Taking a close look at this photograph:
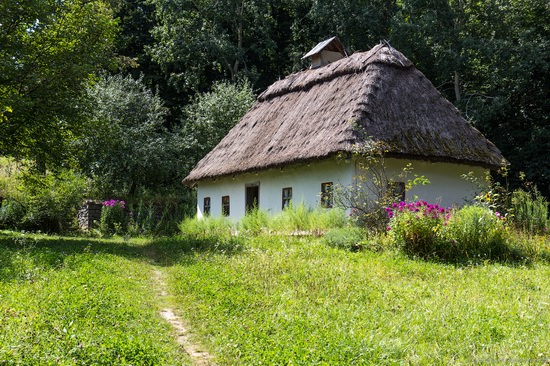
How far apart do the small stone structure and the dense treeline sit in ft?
5.64

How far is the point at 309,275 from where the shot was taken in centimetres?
799

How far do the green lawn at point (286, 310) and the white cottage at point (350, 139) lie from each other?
4095mm

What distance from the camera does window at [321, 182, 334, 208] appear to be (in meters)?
13.7

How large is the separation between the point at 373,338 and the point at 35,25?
1160 centimetres

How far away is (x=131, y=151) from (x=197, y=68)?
23.5 ft

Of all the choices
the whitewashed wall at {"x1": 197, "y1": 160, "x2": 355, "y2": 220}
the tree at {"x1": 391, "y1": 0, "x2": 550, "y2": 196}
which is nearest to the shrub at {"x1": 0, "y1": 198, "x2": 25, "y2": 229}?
the whitewashed wall at {"x1": 197, "y1": 160, "x2": 355, "y2": 220}

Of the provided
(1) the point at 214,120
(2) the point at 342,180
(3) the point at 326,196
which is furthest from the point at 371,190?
(1) the point at 214,120

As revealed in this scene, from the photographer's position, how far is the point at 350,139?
12.7 m

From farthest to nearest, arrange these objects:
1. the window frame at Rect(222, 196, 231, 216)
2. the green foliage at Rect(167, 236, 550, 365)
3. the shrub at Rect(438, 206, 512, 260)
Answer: the window frame at Rect(222, 196, 231, 216) < the shrub at Rect(438, 206, 512, 260) < the green foliage at Rect(167, 236, 550, 365)

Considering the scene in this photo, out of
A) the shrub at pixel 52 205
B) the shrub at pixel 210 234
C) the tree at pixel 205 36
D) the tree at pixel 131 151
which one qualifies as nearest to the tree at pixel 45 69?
the shrub at pixel 210 234

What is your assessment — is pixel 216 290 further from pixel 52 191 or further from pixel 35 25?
pixel 52 191

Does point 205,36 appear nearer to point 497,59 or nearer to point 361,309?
point 497,59

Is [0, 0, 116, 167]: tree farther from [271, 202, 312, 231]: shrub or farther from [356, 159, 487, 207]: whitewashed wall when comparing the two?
[356, 159, 487, 207]: whitewashed wall

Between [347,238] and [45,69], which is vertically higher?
[45,69]
